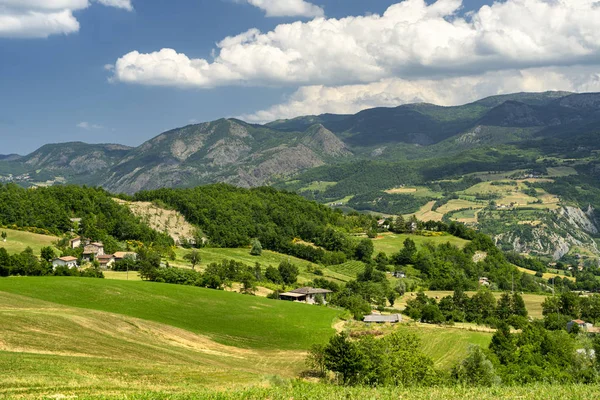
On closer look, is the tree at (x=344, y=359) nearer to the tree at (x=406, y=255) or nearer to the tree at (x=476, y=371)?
the tree at (x=476, y=371)

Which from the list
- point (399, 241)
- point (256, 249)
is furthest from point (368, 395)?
point (399, 241)

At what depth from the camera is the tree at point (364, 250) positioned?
17232 cm

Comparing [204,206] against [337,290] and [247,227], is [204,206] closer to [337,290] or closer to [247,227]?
[247,227]

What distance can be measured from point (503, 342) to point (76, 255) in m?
90.2

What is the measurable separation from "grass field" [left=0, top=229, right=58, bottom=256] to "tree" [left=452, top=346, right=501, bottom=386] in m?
95.5

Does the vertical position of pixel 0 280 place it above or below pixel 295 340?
above

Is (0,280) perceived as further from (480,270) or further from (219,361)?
(480,270)

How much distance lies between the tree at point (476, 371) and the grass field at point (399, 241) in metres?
122

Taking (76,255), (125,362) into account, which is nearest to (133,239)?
(76,255)

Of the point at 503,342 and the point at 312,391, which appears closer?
the point at 312,391

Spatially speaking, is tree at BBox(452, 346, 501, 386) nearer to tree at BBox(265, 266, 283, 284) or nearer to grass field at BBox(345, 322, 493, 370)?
grass field at BBox(345, 322, 493, 370)

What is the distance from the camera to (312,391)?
101ft

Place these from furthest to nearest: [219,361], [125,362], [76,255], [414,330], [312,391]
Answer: [76,255] → [414,330] → [219,361] → [125,362] → [312,391]

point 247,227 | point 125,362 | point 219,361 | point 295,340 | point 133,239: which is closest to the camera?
point 125,362
